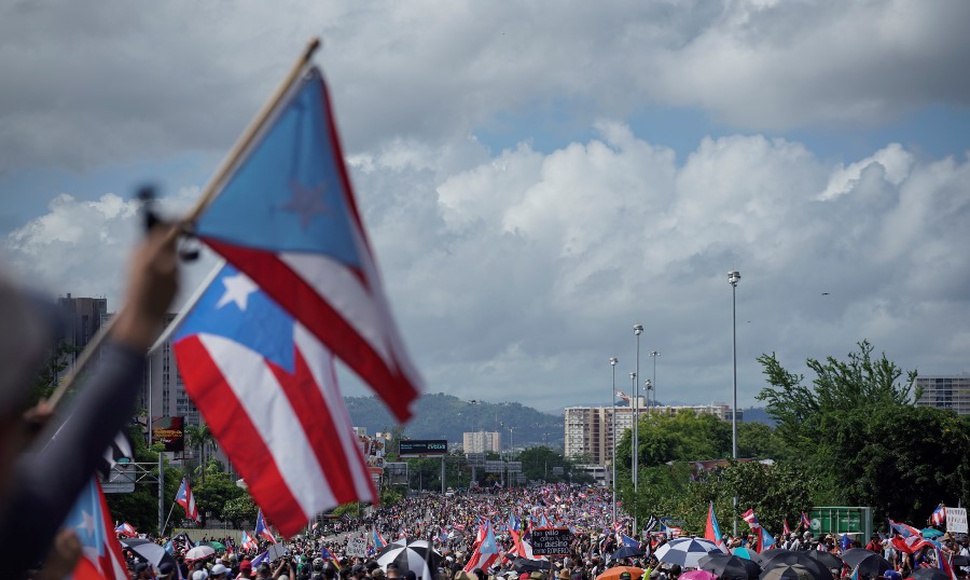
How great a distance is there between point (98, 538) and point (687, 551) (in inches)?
663

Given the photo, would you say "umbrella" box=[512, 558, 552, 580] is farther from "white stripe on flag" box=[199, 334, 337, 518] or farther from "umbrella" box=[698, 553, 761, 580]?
"white stripe on flag" box=[199, 334, 337, 518]

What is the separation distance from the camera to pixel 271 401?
282 inches

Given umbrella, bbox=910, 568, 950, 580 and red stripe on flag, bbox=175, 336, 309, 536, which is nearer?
red stripe on flag, bbox=175, 336, 309, 536

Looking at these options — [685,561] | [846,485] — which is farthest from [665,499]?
[685,561]

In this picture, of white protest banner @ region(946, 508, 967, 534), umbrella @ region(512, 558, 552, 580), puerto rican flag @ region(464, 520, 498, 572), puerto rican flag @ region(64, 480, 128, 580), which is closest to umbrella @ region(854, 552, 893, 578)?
umbrella @ region(512, 558, 552, 580)

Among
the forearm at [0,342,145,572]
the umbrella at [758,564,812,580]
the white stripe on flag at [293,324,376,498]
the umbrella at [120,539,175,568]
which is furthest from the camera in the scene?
the umbrella at [120,539,175,568]

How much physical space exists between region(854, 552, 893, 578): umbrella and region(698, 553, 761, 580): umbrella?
2.40 meters

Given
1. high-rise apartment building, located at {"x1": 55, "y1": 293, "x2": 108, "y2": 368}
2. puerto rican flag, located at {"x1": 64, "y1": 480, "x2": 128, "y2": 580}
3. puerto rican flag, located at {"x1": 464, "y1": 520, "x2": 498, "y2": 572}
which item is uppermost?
high-rise apartment building, located at {"x1": 55, "y1": 293, "x2": 108, "y2": 368}

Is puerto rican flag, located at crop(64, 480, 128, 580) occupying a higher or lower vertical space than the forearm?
lower

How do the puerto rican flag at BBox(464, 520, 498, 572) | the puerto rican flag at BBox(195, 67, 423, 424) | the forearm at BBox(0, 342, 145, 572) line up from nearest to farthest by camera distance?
the forearm at BBox(0, 342, 145, 572) → the puerto rican flag at BBox(195, 67, 423, 424) → the puerto rican flag at BBox(464, 520, 498, 572)

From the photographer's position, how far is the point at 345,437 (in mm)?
6906

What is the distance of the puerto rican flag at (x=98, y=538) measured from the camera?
8.00m

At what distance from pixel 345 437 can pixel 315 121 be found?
7.43 feet

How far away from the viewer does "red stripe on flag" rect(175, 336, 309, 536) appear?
22.3ft
